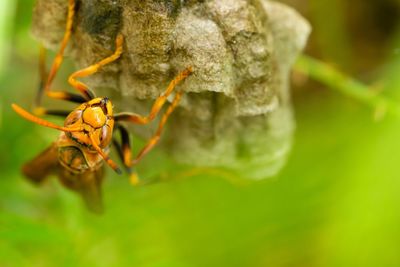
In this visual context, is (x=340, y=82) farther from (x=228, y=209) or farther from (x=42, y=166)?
(x=42, y=166)

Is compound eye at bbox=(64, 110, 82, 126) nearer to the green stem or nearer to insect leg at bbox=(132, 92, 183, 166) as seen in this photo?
insect leg at bbox=(132, 92, 183, 166)

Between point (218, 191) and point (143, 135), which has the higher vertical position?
point (143, 135)

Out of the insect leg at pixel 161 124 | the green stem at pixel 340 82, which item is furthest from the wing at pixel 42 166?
the green stem at pixel 340 82

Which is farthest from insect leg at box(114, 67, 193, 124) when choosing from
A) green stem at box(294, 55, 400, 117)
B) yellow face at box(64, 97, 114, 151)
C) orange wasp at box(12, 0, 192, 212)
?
green stem at box(294, 55, 400, 117)

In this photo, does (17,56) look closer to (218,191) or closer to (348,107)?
(218,191)

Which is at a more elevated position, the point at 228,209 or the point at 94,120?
the point at 94,120

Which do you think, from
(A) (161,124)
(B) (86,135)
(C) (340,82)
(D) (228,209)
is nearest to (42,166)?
(B) (86,135)

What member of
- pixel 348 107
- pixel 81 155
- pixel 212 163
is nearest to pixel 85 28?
pixel 81 155
